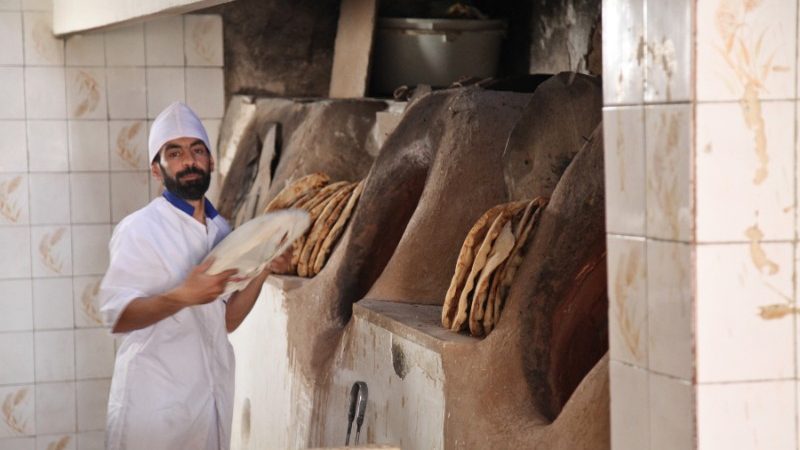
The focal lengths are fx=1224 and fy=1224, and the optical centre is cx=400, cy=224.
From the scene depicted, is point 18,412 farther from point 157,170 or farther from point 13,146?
point 157,170

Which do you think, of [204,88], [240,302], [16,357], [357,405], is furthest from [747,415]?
[16,357]

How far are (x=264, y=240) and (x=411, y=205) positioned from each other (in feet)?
3.51

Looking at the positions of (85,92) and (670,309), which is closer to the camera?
(670,309)

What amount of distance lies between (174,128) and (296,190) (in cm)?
143

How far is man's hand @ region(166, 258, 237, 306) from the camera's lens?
3359mm

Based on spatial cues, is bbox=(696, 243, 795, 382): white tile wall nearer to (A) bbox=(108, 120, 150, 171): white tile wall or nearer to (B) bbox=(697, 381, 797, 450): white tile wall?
(B) bbox=(697, 381, 797, 450): white tile wall

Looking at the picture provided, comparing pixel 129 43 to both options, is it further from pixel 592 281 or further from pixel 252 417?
pixel 592 281

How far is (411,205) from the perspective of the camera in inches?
175

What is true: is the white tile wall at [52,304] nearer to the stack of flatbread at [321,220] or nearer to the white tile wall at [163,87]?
the white tile wall at [163,87]

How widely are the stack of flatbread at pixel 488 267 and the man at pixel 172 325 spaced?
0.67 m

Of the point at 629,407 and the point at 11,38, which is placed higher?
the point at 11,38

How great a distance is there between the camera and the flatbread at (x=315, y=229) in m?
4.70

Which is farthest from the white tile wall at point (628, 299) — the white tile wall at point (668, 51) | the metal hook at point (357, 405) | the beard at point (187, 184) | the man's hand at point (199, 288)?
the beard at point (187, 184)

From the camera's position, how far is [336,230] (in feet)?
15.2
